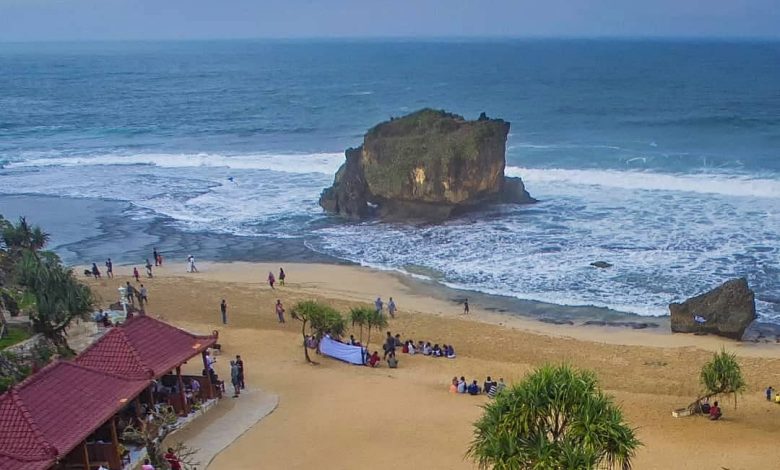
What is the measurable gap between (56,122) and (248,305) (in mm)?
69825

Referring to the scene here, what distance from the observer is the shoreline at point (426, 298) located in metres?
28.3

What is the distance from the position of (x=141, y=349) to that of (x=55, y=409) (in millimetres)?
3205

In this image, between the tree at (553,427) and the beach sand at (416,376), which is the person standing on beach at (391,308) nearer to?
the beach sand at (416,376)

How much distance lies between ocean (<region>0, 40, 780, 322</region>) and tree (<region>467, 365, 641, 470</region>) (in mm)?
19436

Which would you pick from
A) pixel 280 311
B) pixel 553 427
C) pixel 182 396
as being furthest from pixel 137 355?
pixel 280 311

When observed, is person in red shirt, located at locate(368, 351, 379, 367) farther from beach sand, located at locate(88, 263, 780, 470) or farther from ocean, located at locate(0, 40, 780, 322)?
ocean, located at locate(0, 40, 780, 322)

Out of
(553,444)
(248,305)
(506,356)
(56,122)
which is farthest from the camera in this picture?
(56,122)

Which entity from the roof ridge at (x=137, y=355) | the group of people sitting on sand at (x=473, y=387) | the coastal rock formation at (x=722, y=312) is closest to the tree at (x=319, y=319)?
the group of people sitting on sand at (x=473, y=387)

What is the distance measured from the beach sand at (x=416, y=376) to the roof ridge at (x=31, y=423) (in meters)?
3.68

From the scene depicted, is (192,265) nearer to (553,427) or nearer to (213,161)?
(553,427)

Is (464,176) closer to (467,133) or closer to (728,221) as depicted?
(467,133)

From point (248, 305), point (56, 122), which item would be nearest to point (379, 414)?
point (248, 305)

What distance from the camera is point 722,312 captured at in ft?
94.2

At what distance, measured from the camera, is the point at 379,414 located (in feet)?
69.6
